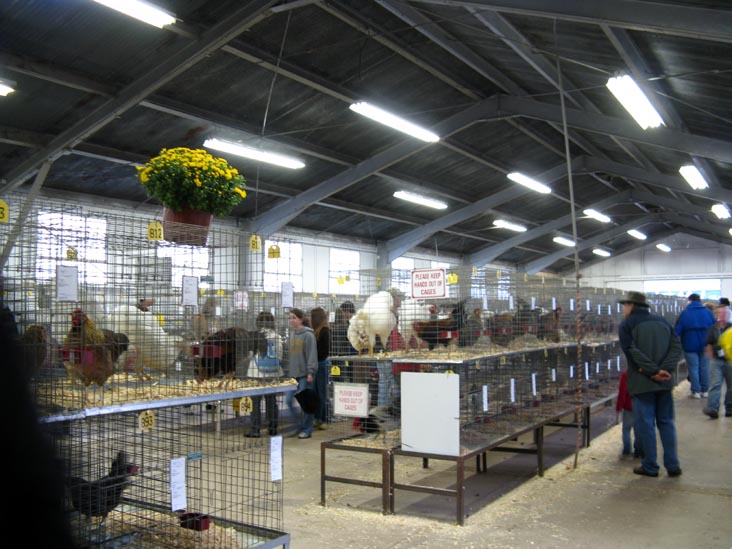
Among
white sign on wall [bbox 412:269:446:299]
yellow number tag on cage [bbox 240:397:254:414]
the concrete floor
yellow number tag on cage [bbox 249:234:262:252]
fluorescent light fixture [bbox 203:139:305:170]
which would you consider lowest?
the concrete floor

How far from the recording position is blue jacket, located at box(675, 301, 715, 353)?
1024cm

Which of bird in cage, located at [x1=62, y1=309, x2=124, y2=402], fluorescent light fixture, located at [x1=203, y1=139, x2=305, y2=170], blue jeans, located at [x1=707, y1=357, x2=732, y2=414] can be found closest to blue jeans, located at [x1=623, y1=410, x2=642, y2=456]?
blue jeans, located at [x1=707, y1=357, x2=732, y2=414]

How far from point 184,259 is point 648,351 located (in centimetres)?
469

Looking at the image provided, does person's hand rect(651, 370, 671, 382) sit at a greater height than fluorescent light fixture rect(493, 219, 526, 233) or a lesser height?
lesser

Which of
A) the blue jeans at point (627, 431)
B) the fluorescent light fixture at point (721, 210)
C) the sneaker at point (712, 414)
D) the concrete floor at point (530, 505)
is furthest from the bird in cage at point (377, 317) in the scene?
the fluorescent light fixture at point (721, 210)

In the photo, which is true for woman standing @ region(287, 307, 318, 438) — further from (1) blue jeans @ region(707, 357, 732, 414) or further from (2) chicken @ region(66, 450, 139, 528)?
(1) blue jeans @ region(707, 357, 732, 414)

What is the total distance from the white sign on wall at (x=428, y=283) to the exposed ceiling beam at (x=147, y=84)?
3997mm

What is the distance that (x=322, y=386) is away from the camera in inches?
373

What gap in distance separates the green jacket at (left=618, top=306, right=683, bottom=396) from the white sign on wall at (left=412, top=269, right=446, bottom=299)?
219cm

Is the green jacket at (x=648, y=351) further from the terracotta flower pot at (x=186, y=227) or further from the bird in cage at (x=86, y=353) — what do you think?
the bird in cage at (x=86, y=353)

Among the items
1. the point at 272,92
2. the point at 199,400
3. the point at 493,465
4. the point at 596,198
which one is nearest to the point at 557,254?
the point at 596,198

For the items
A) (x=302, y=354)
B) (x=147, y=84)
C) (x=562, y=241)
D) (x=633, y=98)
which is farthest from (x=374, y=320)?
(x=562, y=241)

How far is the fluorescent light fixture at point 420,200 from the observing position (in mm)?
16797

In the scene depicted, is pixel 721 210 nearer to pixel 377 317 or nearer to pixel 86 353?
pixel 377 317
